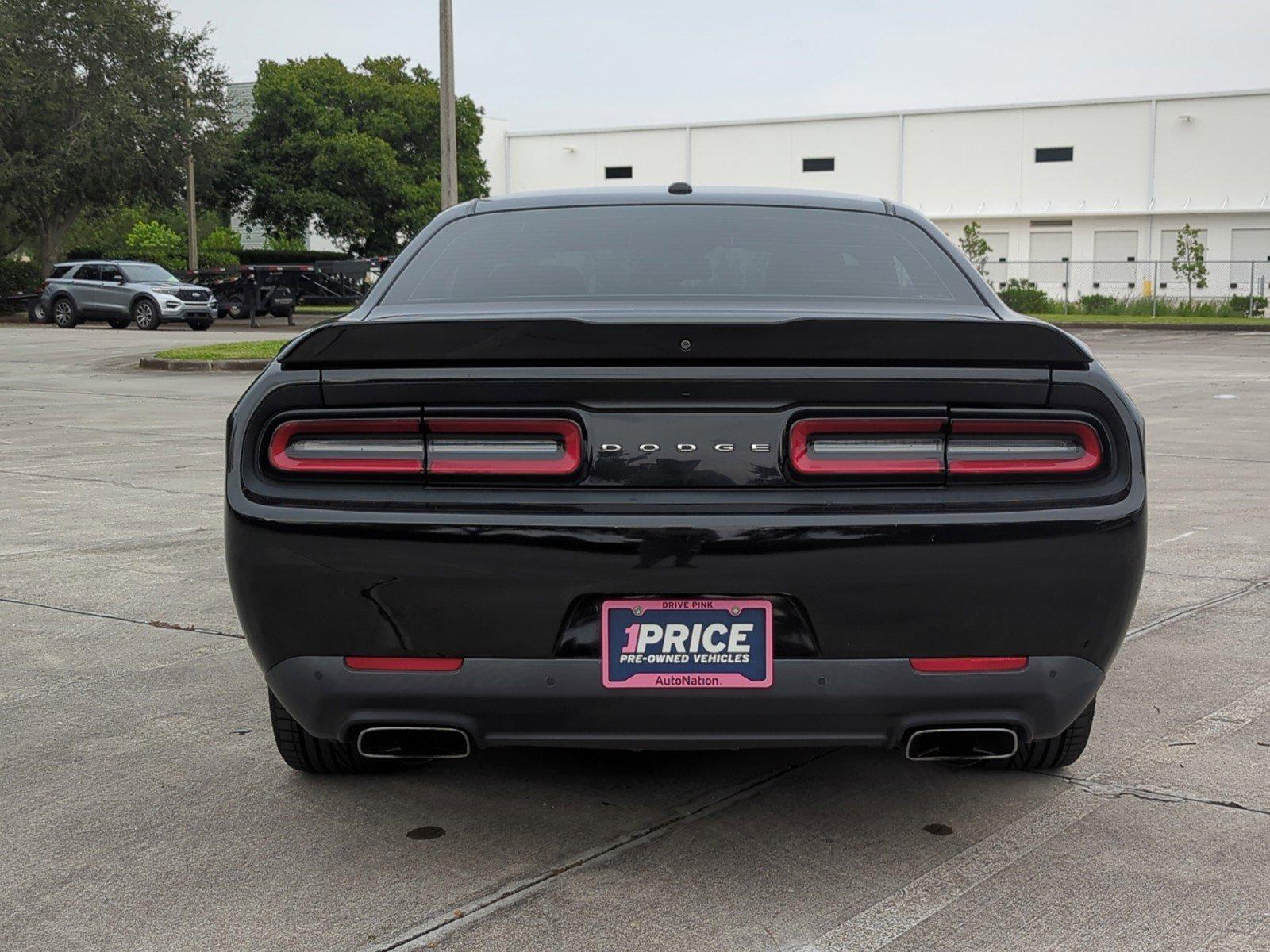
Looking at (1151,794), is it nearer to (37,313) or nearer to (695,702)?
(695,702)

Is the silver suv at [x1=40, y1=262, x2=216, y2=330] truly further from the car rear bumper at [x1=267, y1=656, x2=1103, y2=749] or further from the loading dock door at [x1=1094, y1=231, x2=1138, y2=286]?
the loading dock door at [x1=1094, y1=231, x2=1138, y2=286]

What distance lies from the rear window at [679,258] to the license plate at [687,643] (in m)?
1.07

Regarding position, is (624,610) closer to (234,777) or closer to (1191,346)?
(234,777)

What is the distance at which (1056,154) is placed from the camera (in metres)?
54.0

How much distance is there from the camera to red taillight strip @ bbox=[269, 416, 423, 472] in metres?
2.97

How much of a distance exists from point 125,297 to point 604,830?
104 feet

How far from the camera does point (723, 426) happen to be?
2.91m

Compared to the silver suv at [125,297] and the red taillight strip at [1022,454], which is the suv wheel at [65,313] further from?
the red taillight strip at [1022,454]

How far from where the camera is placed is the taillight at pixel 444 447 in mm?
2938

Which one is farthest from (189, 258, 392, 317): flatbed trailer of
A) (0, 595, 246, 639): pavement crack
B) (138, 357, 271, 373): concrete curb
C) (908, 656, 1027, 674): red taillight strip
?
(908, 656, 1027, 674): red taillight strip

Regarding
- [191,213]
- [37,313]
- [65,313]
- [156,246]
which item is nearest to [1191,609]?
[65,313]

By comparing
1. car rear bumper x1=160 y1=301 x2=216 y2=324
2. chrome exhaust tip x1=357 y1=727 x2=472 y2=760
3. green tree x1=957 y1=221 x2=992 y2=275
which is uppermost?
green tree x1=957 y1=221 x2=992 y2=275

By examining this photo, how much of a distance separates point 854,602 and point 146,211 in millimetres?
53083

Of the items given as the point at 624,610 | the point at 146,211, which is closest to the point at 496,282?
the point at 624,610
